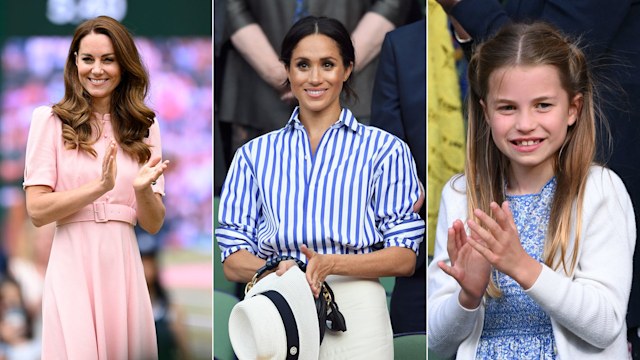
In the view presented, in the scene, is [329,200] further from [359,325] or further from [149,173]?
[149,173]

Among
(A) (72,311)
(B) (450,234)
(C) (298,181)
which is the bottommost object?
(A) (72,311)

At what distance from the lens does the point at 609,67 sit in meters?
4.35

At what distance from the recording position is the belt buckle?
12.8 feet

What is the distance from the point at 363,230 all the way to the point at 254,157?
549mm

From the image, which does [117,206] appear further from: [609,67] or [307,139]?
[609,67]

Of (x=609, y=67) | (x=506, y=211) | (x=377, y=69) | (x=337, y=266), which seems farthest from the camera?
(x=377, y=69)

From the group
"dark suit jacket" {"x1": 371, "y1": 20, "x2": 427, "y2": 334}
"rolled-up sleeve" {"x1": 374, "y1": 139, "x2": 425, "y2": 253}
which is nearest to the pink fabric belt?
"rolled-up sleeve" {"x1": 374, "y1": 139, "x2": 425, "y2": 253}

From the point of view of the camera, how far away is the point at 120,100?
405 centimetres

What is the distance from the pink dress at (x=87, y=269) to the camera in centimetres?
384

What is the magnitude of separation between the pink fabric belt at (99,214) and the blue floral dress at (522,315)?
1582 millimetres

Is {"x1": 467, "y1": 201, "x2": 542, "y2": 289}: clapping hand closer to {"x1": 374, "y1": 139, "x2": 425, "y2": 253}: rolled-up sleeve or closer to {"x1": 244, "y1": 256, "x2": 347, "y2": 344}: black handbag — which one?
{"x1": 244, "y1": 256, "x2": 347, "y2": 344}: black handbag

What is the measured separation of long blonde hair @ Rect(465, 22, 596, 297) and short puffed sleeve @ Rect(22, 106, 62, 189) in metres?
1.63

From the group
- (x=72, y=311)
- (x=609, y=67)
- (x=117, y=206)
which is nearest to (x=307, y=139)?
(x=117, y=206)

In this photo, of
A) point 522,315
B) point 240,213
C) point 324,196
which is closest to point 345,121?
point 324,196
